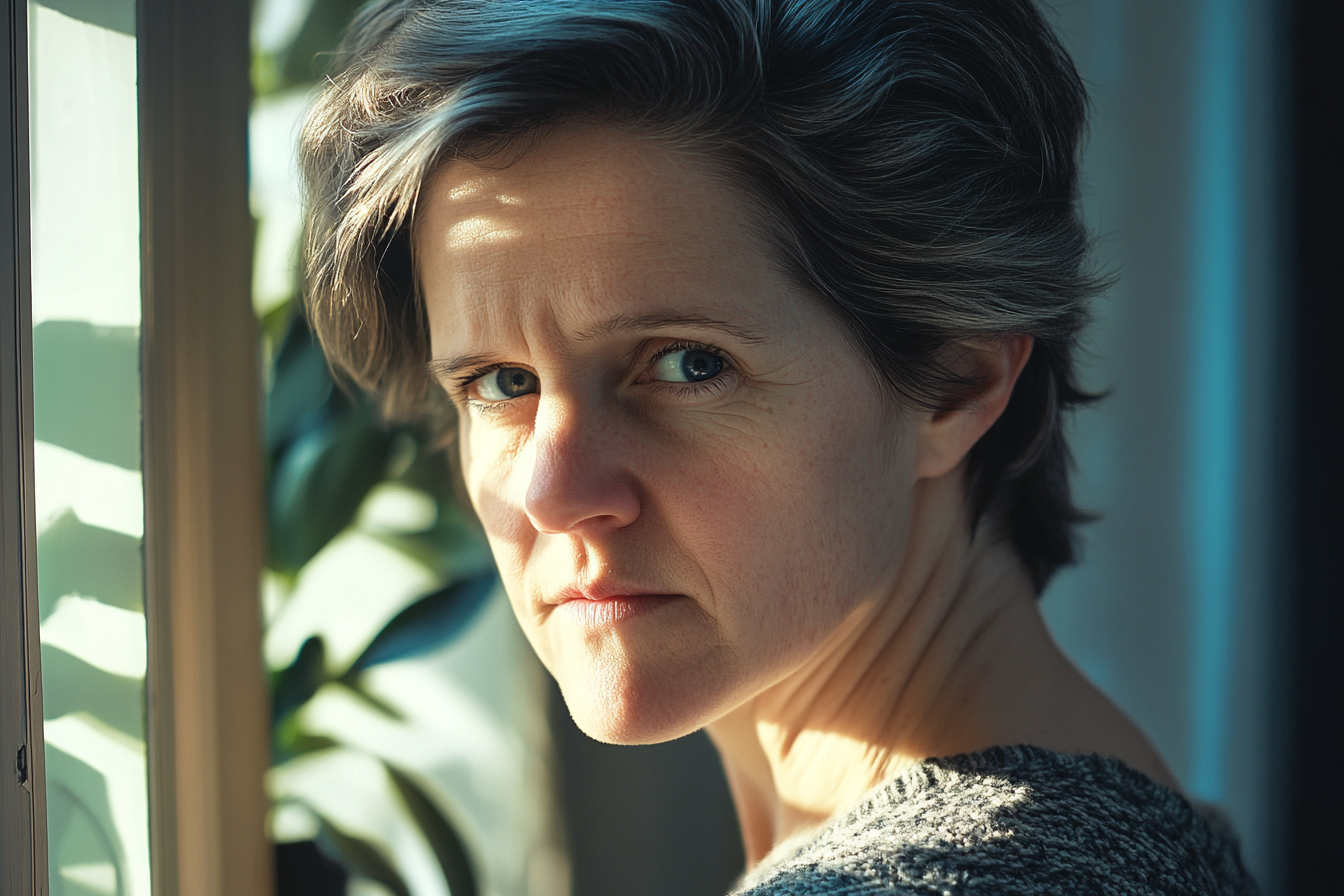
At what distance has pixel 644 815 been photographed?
5.35 feet

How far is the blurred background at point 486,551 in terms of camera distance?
0.82 meters

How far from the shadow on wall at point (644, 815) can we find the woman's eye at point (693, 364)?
0.88 m

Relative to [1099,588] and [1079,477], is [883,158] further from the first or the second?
[1099,588]

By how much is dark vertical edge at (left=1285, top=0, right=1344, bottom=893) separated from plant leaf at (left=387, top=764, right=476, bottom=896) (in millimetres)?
1563

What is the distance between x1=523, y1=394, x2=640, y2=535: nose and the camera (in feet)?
2.60

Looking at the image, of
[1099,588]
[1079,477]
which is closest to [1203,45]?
[1079,477]

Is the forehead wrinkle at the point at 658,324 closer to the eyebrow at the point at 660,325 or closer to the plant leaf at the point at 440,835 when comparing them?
the eyebrow at the point at 660,325

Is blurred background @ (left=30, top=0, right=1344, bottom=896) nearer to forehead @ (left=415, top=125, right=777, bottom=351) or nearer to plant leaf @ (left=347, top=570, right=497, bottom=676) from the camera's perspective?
plant leaf @ (left=347, top=570, right=497, bottom=676)

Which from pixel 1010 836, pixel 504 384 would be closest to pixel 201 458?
pixel 504 384

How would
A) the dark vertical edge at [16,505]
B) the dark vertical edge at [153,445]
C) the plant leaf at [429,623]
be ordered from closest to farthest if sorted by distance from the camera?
1. the dark vertical edge at [16,505]
2. the dark vertical edge at [153,445]
3. the plant leaf at [429,623]

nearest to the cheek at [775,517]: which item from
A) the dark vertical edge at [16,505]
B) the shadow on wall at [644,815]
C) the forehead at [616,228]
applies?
the forehead at [616,228]

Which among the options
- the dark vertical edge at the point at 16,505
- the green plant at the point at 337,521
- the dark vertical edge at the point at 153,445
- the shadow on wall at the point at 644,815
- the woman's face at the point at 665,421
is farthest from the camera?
the shadow on wall at the point at 644,815

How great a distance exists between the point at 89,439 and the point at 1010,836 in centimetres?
82

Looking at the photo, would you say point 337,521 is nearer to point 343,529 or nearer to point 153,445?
point 343,529
